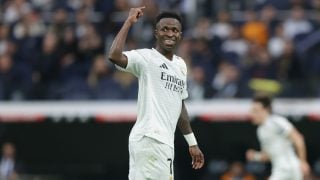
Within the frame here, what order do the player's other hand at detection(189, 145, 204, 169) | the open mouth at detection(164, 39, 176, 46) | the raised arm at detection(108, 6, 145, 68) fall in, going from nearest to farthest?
1. the raised arm at detection(108, 6, 145, 68)
2. the open mouth at detection(164, 39, 176, 46)
3. the player's other hand at detection(189, 145, 204, 169)

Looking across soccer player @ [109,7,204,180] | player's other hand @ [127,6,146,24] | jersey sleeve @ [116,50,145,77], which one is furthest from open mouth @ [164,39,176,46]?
player's other hand @ [127,6,146,24]

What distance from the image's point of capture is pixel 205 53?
60.6ft

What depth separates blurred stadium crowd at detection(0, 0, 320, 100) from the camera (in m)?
17.8

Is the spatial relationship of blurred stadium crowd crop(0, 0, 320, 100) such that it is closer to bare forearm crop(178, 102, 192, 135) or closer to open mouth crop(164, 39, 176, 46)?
bare forearm crop(178, 102, 192, 135)

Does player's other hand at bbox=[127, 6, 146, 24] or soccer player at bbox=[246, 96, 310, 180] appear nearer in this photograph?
player's other hand at bbox=[127, 6, 146, 24]

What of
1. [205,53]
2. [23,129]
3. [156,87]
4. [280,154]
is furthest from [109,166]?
[156,87]

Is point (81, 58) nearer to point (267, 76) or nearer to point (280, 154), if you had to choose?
point (267, 76)

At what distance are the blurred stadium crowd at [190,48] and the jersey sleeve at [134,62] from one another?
8607 mm

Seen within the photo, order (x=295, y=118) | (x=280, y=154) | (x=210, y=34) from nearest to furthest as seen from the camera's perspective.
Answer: (x=280, y=154)
(x=295, y=118)
(x=210, y=34)

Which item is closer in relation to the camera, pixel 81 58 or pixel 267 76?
pixel 267 76

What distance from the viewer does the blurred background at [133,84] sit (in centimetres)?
1775

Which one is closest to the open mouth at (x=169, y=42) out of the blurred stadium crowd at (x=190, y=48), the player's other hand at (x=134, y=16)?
the player's other hand at (x=134, y=16)

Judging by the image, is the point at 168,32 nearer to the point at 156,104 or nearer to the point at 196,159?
the point at 156,104

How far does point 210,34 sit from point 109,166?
3.30 metres
